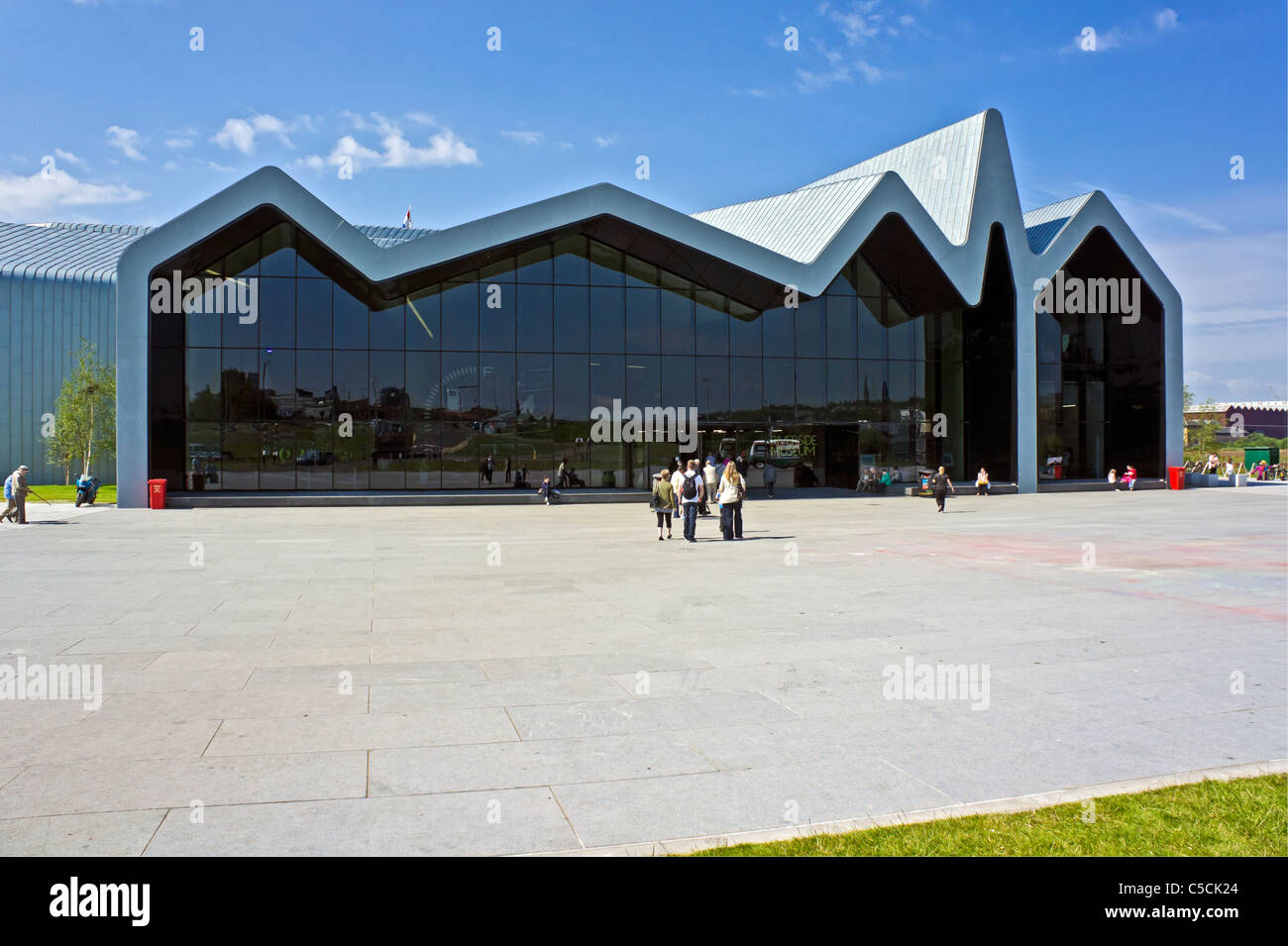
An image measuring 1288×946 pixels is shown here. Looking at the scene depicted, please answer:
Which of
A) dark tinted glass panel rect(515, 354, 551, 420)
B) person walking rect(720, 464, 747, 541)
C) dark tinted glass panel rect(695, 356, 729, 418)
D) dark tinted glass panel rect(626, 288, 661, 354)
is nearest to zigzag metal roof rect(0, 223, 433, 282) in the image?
dark tinted glass panel rect(515, 354, 551, 420)

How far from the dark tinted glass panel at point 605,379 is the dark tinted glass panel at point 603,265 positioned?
115 inches

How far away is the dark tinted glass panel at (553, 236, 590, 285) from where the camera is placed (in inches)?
1346

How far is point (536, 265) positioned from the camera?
34.1 meters

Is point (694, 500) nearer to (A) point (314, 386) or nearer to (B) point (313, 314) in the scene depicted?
(A) point (314, 386)

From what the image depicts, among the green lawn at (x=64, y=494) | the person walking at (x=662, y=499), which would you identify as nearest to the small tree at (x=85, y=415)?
the green lawn at (x=64, y=494)

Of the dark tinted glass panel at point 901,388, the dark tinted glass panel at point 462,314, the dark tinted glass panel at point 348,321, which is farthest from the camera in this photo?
the dark tinted glass panel at point 901,388

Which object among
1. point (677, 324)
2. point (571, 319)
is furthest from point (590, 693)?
point (677, 324)

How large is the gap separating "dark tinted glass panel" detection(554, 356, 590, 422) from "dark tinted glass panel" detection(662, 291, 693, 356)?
336 cm

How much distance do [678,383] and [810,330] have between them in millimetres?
6006

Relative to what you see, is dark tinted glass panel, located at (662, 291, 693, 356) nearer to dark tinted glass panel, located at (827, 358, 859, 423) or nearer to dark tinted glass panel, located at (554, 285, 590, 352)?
dark tinted glass panel, located at (554, 285, 590, 352)

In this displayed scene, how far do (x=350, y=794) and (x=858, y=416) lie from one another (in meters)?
34.4

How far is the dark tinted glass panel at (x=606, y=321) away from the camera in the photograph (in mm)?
34469

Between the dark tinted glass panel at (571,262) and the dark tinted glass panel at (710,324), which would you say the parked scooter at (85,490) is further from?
the dark tinted glass panel at (710,324)
